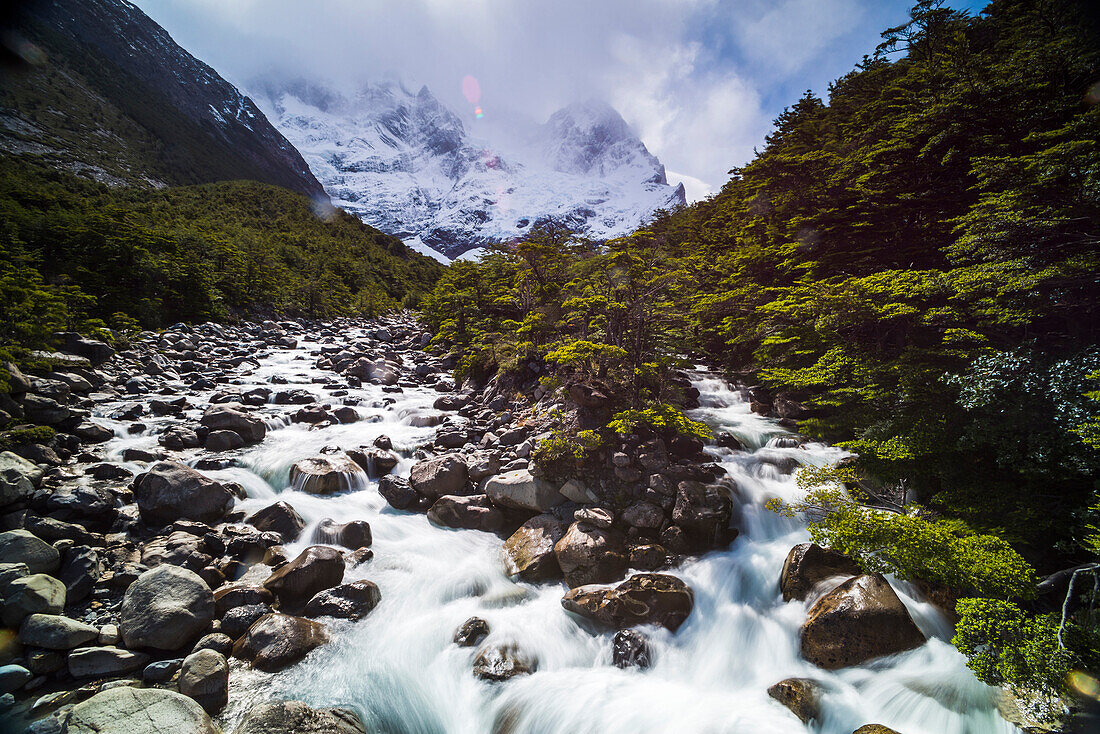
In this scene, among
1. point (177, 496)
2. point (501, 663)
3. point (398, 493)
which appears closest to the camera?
point (501, 663)

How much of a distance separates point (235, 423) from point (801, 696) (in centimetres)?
1414

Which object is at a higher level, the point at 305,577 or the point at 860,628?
the point at 860,628

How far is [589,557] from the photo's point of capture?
7.36 m

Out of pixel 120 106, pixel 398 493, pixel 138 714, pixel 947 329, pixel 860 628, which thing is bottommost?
pixel 138 714

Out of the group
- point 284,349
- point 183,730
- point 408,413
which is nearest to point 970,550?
point 183,730

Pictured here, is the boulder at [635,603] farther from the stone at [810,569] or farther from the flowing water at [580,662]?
the stone at [810,569]

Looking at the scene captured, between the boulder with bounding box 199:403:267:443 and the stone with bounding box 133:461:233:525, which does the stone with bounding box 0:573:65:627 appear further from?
the boulder with bounding box 199:403:267:443

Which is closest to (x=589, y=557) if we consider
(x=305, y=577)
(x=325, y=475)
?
(x=305, y=577)

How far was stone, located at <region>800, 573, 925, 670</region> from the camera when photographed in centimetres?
556

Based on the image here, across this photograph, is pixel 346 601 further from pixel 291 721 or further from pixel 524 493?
pixel 524 493

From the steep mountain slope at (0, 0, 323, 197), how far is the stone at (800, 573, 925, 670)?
49439 millimetres

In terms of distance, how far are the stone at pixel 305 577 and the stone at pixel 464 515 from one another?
94.4 inches

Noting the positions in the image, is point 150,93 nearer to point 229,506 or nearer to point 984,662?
point 229,506

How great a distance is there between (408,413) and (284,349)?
564 inches
